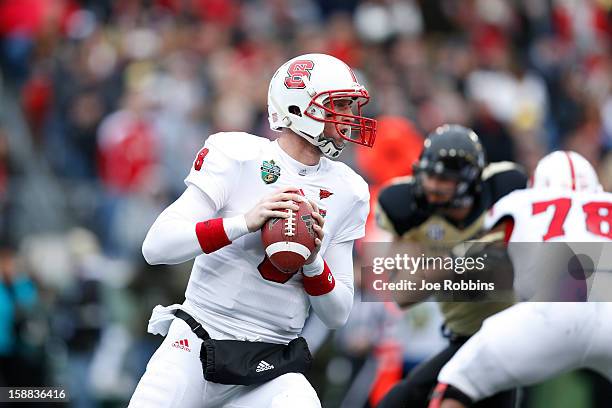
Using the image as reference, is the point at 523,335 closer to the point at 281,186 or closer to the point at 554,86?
the point at 281,186

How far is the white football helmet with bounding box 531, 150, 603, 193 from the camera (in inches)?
237

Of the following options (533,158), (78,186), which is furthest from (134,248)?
(533,158)

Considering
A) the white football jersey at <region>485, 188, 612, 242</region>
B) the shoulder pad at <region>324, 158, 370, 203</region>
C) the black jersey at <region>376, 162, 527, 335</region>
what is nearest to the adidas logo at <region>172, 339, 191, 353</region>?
the shoulder pad at <region>324, 158, 370, 203</region>

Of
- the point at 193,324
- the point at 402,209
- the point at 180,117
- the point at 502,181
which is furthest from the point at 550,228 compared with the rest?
the point at 180,117

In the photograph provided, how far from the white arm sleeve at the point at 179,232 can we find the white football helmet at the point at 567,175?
2030mm

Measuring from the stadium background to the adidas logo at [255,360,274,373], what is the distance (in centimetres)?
384

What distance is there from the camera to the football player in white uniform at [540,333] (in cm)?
554

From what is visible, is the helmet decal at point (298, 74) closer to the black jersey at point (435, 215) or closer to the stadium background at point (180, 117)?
the black jersey at point (435, 215)

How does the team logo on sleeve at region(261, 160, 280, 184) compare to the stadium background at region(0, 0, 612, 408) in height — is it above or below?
above

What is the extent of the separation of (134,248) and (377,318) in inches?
92.4

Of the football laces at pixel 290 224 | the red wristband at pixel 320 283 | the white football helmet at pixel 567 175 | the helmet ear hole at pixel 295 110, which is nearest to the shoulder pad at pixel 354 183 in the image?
the helmet ear hole at pixel 295 110

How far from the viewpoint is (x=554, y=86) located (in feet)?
44.0

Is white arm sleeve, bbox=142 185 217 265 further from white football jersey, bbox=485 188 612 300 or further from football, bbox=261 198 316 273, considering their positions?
white football jersey, bbox=485 188 612 300

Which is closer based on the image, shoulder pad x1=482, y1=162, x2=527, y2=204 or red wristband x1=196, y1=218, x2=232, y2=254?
red wristband x1=196, y1=218, x2=232, y2=254
